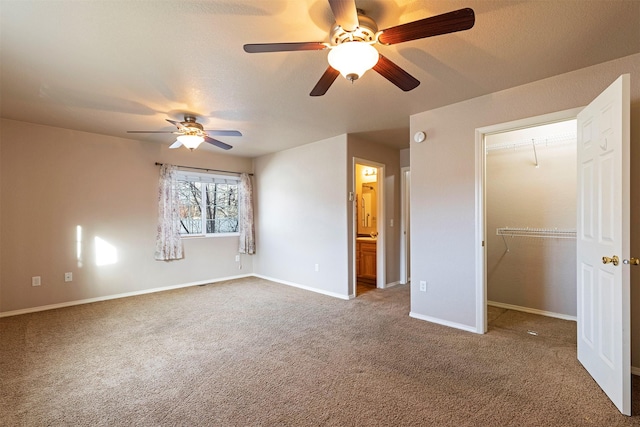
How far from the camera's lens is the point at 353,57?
1.70 metres

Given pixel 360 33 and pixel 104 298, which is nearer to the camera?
pixel 360 33

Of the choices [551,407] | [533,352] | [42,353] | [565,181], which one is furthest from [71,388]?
[565,181]

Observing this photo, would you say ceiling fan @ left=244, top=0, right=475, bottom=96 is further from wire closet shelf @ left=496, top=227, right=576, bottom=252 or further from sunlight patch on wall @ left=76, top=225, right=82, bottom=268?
sunlight patch on wall @ left=76, top=225, right=82, bottom=268

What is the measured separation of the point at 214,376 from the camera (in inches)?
91.7

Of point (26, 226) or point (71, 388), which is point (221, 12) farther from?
point (26, 226)

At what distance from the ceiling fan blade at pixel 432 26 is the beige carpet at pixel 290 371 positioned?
2.20 metres

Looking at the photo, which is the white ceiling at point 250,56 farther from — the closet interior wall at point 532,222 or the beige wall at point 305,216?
the closet interior wall at point 532,222

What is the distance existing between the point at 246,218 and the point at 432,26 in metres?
4.99

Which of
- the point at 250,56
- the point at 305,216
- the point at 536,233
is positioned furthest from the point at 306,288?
the point at 250,56

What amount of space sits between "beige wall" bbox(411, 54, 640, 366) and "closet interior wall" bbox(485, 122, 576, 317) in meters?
1.17

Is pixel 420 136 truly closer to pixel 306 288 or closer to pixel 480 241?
pixel 480 241

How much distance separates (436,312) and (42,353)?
393 centimetres

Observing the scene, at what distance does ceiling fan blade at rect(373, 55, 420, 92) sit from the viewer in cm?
187

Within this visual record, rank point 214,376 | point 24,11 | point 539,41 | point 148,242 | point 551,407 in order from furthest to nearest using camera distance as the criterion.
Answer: point 148,242 < point 214,376 < point 539,41 < point 551,407 < point 24,11
